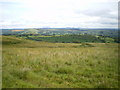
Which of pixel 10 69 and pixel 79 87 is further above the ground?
pixel 10 69

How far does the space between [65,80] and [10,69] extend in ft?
10.0

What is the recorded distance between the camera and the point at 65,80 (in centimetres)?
571

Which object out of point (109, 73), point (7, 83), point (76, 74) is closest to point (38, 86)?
point (7, 83)

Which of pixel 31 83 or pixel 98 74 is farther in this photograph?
pixel 98 74

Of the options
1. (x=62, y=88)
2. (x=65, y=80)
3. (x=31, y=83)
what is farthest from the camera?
(x=65, y=80)

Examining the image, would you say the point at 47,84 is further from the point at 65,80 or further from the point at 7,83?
the point at 7,83

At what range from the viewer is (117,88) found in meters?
4.92

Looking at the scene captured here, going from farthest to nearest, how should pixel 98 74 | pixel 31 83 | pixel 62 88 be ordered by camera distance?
pixel 98 74 < pixel 31 83 < pixel 62 88

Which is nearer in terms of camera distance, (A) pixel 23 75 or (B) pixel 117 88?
(B) pixel 117 88

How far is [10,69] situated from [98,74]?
4.73 m

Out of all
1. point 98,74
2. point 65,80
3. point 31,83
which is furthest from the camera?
point 98,74

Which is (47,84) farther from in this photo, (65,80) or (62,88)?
(65,80)

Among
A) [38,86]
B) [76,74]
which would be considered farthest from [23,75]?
[76,74]

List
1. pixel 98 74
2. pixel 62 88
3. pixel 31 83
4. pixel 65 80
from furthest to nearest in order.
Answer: pixel 98 74 < pixel 65 80 < pixel 31 83 < pixel 62 88
